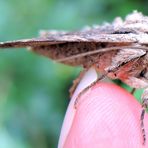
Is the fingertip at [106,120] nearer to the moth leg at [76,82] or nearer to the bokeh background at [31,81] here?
the moth leg at [76,82]

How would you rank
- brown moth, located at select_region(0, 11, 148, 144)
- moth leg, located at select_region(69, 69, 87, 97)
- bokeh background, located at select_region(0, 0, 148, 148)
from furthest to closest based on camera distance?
bokeh background, located at select_region(0, 0, 148, 148), moth leg, located at select_region(69, 69, 87, 97), brown moth, located at select_region(0, 11, 148, 144)

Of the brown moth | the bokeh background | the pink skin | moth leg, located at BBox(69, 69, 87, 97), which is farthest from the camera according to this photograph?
the bokeh background

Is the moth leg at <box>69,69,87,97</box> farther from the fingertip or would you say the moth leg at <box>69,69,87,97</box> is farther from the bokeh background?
the bokeh background

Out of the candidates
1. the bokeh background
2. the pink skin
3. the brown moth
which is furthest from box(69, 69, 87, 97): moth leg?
the bokeh background

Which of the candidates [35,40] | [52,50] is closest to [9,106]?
[52,50]

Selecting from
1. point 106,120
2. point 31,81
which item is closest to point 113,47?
point 106,120

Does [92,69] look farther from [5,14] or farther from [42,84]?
[5,14]

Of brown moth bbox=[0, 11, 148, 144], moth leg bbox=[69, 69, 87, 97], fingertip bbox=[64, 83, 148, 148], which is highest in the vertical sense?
brown moth bbox=[0, 11, 148, 144]
